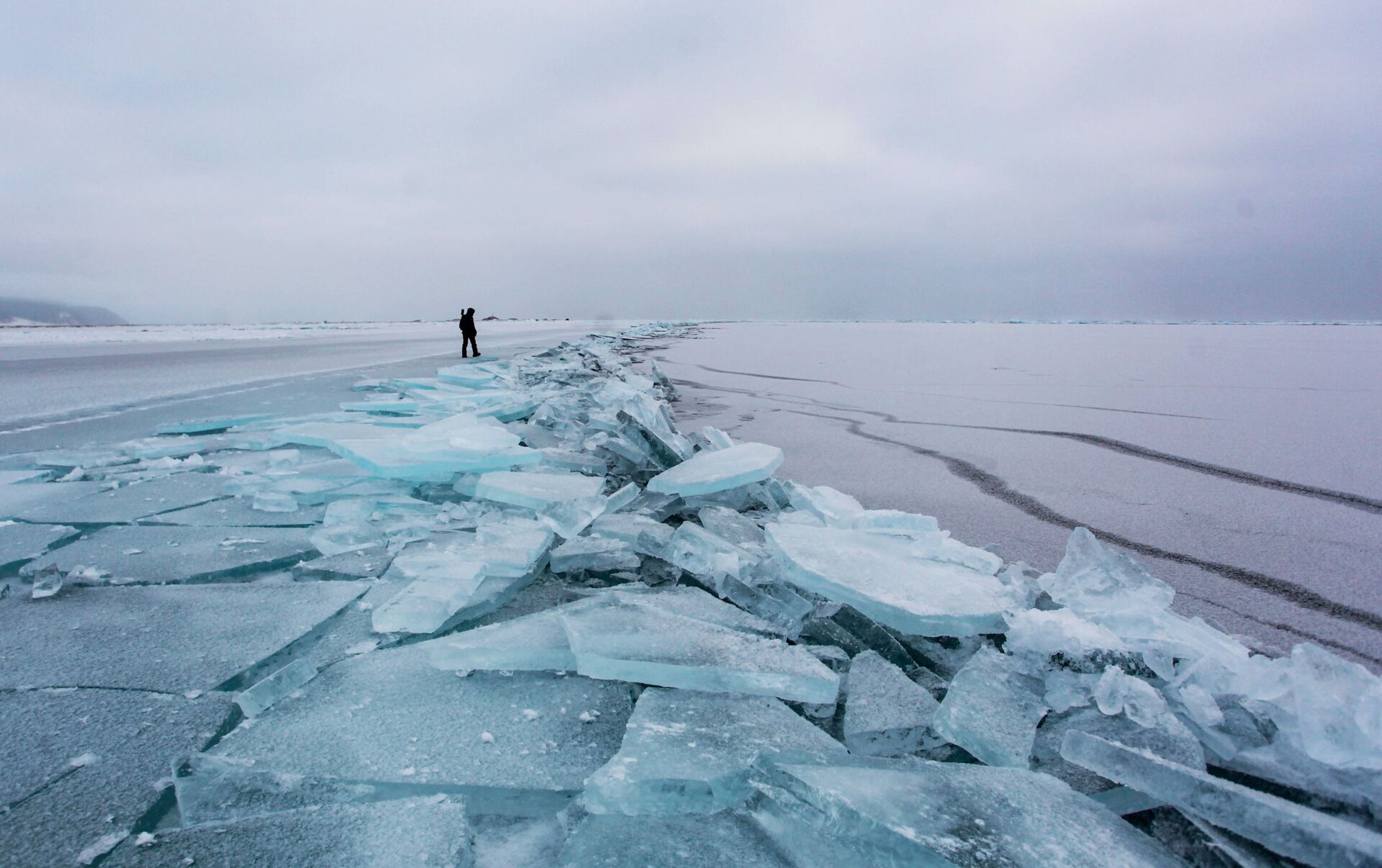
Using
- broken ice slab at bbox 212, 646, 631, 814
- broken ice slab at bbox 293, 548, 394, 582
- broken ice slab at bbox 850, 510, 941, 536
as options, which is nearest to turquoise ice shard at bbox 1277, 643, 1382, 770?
broken ice slab at bbox 850, 510, 941, 536

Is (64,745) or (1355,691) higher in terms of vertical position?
(1355,691)

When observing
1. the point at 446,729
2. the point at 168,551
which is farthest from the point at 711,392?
the point at 446,729

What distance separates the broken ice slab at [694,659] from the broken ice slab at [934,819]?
21cm

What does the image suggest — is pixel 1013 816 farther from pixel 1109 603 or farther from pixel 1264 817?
pixel 1109 603

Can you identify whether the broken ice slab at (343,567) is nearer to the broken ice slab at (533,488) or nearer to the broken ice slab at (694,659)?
the broken ice slab at (533,488)

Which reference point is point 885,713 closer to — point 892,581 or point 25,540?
point 892,581

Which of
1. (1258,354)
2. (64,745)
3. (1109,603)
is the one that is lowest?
(64,745)

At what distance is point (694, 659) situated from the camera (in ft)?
3.67

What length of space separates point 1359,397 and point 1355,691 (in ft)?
19.3

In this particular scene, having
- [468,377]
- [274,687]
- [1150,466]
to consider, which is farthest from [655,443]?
[468,377]

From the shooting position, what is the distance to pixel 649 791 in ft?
2.75

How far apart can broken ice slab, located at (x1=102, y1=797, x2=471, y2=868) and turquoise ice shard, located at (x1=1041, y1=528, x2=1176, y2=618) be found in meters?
1.22

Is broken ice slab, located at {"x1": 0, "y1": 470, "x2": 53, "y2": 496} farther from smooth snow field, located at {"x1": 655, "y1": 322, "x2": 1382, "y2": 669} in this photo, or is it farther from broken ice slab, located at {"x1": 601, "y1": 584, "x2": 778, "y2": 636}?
smooth snow field, located at {"x1": 655, "y1": 322, "x2": 1382, "y2": 669}

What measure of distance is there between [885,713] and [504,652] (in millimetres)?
648
